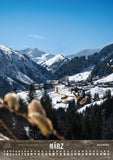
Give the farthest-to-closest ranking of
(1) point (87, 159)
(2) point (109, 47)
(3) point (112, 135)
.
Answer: (2) point (109, 47)
(3) point (112, 135)
(1) point (87, 159)

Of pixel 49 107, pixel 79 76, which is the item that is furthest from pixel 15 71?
pixel 49 107

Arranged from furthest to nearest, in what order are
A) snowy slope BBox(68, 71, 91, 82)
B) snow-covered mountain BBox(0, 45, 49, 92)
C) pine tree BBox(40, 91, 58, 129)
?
snow-covered mountain BBox(0, 45, 49, 92) → snowy slope BBox(68, 71, 91, 82) → pine tree BBox(40, 91, 58, 129)

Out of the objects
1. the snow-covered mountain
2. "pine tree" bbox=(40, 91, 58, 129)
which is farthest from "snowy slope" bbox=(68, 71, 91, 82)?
"pine tree" bbox=(40, 91, 58, 129)

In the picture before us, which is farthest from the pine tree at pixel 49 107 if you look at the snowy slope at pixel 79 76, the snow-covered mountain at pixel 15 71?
the snow-covered mountain at pixel 15 71

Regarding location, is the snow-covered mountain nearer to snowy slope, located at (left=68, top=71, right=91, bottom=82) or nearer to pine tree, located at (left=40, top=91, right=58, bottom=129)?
snowy slope, located at (left=68, top=71, right=91, bottom=82)

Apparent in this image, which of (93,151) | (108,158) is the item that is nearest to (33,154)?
(93,151)

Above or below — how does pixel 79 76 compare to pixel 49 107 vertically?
above

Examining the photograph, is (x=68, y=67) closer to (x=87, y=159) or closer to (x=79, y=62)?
(x=79, y=62)

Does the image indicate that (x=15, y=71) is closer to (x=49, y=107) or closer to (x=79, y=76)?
(x=79, y=76)

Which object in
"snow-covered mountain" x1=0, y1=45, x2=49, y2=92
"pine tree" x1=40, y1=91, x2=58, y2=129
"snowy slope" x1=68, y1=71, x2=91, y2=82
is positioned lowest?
"pine tree" x1=40, y1=91, x2=58, y2=129

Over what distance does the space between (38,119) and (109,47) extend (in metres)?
162

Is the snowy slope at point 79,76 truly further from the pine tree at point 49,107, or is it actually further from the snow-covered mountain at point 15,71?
the pine tree at point 49,107

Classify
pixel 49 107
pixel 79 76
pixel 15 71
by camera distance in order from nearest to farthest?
pixel 49 107 → pixel 79 76 → pixel 15 71

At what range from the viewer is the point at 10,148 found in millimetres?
1857
